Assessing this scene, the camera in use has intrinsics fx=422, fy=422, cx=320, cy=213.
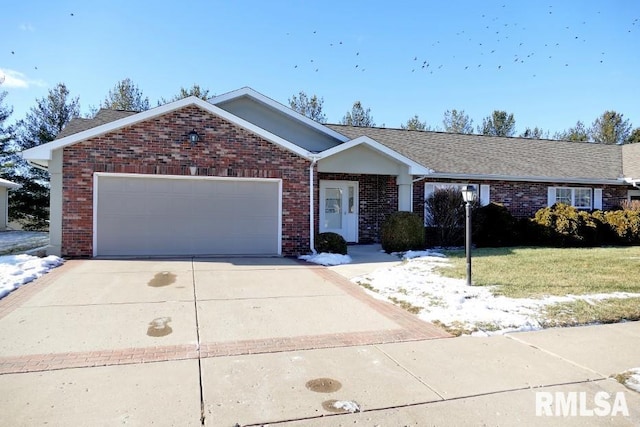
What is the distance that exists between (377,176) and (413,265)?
5.57 meters

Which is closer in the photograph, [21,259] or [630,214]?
[21,259]

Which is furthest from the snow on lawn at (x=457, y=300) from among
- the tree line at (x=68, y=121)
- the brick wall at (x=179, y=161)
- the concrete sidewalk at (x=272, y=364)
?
the tree line at (x=68, y=121)

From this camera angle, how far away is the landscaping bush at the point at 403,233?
12.6m

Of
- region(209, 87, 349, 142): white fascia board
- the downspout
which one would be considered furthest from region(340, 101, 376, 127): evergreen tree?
the downspout

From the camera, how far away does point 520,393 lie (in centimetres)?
362

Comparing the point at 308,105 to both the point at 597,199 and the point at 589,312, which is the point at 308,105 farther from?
the point at 589,312

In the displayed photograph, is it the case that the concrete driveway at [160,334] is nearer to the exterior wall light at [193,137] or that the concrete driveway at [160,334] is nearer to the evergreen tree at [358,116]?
the exterior wall light at [193,137]

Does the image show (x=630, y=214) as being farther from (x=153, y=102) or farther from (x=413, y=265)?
(x=153, y=102)

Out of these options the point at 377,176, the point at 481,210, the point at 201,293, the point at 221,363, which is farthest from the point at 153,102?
the point at 221,363

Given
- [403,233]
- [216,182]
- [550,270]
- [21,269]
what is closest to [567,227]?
[550,270]

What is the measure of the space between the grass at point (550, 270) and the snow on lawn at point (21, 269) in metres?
8.02

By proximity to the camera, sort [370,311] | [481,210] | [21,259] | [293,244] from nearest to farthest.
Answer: [370,311], [21,259], [293,244], [481,210]

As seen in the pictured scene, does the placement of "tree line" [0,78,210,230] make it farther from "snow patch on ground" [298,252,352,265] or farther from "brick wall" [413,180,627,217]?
"brick wall" [413,180,627,217]

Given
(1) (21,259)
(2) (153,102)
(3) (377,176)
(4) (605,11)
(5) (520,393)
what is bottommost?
(5) (520,393)
